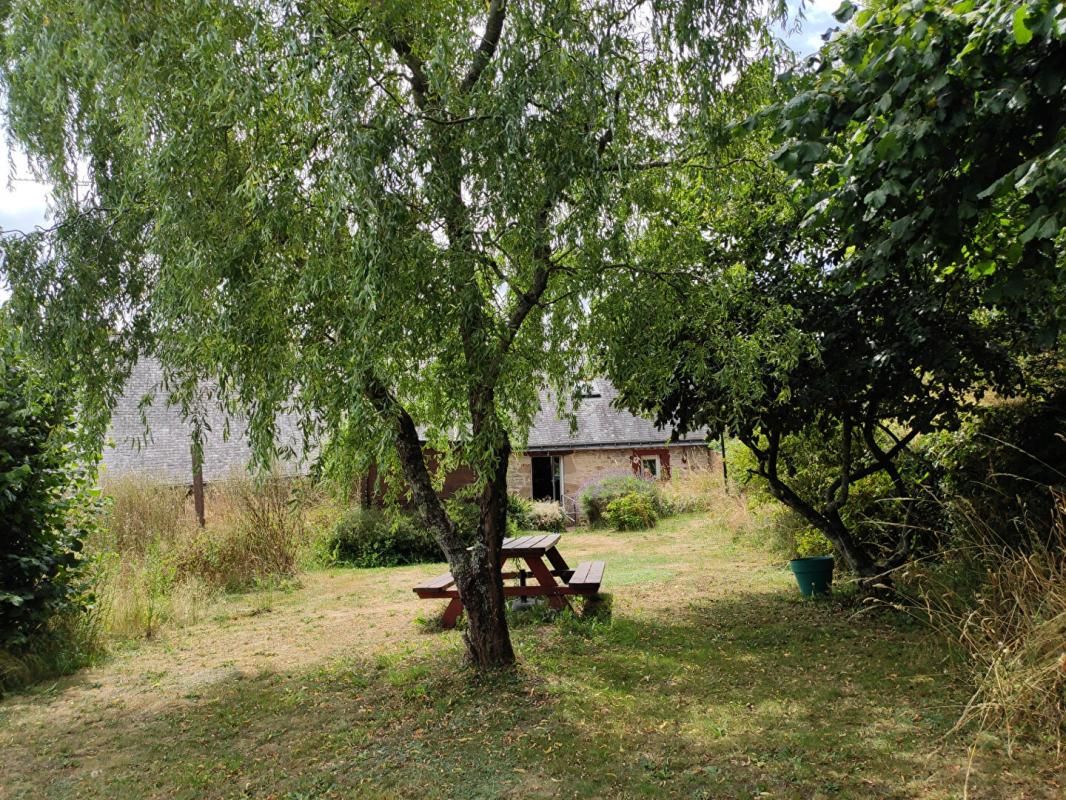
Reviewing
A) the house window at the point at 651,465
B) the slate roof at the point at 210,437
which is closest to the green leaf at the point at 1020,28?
the slate roof at the point at 210,437

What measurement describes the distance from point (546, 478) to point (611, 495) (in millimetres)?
4463

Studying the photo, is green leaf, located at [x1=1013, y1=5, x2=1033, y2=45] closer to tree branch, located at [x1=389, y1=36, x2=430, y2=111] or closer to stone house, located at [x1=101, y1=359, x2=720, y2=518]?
tree branch, located at [x1=389, y1=36, x2=430, y2=111]

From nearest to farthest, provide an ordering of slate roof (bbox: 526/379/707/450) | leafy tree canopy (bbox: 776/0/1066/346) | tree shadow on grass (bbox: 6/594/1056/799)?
leafy tree canopy (bbox: 776/0/1066/346) < tree shadow on grass (bbox: 6/594/1056/799) < slate roof (bbox: 526/379/707/450)

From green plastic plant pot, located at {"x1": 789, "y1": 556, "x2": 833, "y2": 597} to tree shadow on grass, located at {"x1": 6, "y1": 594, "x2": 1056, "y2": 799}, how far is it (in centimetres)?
131

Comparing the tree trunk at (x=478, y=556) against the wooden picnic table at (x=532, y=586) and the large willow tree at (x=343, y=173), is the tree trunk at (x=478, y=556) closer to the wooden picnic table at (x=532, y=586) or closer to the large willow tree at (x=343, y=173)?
the large willow tree at (x=343, y=173)

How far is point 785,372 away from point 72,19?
5.62m

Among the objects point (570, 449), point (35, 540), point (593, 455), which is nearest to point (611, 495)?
point (570, 449)

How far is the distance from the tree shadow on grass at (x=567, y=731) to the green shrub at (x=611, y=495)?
11.6 meters

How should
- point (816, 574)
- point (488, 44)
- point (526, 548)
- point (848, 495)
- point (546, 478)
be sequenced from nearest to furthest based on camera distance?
point (488, 44) → point (526, 548) → point (816, 574) → point (848, 495) → point (546, 478)

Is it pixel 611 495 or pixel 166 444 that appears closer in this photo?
pixel 166 444

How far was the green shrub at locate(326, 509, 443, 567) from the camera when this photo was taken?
1351 centimetres

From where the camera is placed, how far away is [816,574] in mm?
7879

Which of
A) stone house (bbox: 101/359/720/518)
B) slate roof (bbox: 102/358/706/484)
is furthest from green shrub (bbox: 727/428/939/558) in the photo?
stone house (bbox: 101/359/720/518)

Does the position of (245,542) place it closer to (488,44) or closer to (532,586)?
(532,586)
